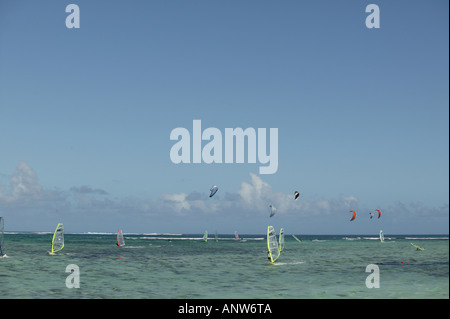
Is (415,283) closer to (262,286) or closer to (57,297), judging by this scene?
(262,286)

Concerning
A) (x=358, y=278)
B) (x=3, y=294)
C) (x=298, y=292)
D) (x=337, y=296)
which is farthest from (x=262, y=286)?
(x=3, y=294)

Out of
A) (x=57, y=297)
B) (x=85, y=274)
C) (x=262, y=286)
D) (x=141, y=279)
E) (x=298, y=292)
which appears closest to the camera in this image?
(x=57, y=297)

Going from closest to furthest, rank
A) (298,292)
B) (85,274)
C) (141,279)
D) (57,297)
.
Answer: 1. (57,297)
2. (298,292)
3. (141,279)
4. (85,274)

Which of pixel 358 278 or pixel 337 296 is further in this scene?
pixel 358 278

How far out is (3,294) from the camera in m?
20.6

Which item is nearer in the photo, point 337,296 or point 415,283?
point 337,296

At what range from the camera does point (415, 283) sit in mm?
25406

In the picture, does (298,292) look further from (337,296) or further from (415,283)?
(415,283)
